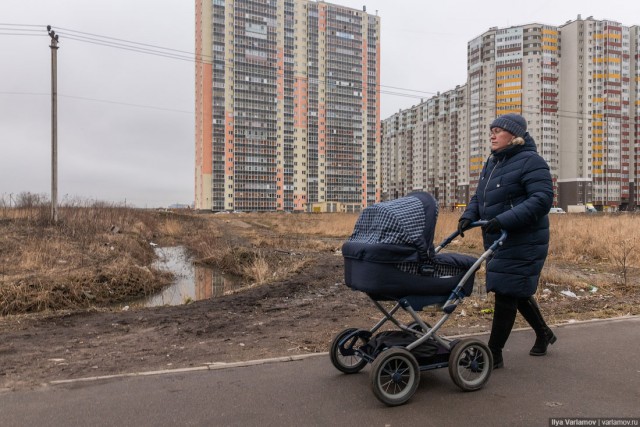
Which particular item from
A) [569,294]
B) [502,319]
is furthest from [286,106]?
[502,319]

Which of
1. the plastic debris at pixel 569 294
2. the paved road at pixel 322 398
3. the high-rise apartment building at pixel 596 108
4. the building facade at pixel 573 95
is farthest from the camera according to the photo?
the high-rise apartment building at pixel 596 108

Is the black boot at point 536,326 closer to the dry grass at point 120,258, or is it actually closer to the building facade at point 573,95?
the dry grass at point 120,258

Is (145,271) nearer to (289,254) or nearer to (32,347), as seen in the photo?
(289,254)

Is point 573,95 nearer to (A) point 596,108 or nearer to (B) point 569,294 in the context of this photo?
(A) point 596,108

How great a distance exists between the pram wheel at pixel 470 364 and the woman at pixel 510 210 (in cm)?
42


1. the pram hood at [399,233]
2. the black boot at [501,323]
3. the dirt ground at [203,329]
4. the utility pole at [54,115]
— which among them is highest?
the utility pole at [54,115]

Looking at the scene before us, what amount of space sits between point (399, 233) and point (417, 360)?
0.97m

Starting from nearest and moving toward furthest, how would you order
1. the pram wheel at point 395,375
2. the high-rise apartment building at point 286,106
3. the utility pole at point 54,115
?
1. the pram wheel at point 395,375
2. the utility pole at point 54,115
3. the high-rise apartment building at point 286,106

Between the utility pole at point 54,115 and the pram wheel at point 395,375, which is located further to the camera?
the utility pole at point 54,115

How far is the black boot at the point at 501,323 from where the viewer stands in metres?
3.72

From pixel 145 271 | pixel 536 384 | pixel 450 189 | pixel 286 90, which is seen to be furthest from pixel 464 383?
pixel 450 189

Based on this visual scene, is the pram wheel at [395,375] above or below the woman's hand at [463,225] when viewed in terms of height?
below

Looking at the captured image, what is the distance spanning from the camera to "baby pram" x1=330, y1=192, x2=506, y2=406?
308 centimetres

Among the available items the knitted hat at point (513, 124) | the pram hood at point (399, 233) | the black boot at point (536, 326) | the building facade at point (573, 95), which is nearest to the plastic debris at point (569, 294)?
the black boot at point (536, 326)
